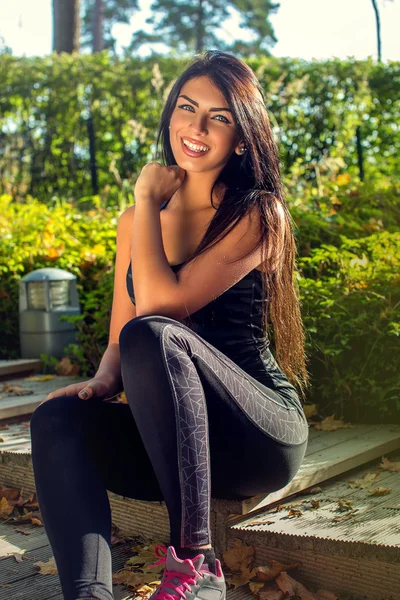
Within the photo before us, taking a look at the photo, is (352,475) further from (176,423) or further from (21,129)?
(21,129)

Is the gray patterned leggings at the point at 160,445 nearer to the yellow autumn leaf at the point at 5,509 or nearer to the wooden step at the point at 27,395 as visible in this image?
the yellow autumn leaf at the point at 5,509

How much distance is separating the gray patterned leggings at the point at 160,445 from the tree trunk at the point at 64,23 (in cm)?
1074

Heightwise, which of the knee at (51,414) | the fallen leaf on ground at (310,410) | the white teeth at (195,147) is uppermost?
the white teeth at (195,147)

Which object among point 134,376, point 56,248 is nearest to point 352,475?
point 134,376

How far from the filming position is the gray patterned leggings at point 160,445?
1.92 metres

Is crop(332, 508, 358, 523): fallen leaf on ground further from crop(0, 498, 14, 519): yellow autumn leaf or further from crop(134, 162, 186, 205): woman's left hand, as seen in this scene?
crop(0, 498, 14, 519): yellow autumn leaf

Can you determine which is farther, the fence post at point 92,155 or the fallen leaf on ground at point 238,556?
→ the fence post at point 92,155

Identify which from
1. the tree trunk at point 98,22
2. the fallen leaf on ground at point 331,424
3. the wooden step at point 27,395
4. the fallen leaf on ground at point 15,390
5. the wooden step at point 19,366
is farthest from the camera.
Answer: the tree trunk at point 98,22

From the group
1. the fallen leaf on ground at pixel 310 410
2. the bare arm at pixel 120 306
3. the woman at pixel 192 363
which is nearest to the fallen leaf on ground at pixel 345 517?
the woman at pixel 192 363

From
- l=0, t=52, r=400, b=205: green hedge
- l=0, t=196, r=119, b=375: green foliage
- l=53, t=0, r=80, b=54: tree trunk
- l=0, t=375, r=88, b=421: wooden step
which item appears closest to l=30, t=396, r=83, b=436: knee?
l=0, t=375, r=88, b=421: wooden step

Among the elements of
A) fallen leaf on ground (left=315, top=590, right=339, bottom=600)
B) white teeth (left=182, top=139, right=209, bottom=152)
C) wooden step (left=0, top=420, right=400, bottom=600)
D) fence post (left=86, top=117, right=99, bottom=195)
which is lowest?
fallen leaf on ground (left=315, top=590, right=339, bottom=600)

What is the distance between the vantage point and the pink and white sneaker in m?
1.86

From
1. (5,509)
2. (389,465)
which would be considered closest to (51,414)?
(5,509)

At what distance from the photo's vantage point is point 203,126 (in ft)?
8.02
